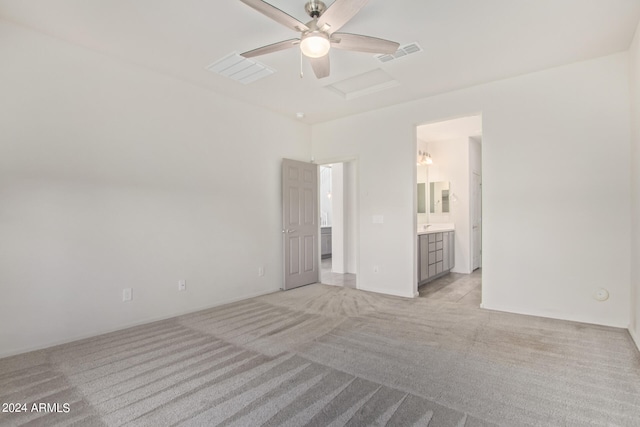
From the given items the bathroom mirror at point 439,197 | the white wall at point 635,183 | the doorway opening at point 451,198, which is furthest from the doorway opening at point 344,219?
the white wall at point 635,183

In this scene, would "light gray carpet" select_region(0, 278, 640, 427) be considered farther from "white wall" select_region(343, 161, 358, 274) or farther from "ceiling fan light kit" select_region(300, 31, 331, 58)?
"white wall" select_region(343, 161, 358, 274)

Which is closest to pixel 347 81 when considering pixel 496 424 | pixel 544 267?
Answer: pixel 544 267

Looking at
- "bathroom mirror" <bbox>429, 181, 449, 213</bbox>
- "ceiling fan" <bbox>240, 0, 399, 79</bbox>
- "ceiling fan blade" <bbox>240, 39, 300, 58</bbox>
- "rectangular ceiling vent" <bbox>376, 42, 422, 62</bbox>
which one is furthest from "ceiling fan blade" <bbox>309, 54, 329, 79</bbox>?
"bathroom mirror" <bbox>429, 181, 449, 213</bbox>

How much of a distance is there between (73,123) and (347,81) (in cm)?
302

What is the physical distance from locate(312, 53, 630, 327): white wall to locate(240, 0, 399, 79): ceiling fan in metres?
2.12

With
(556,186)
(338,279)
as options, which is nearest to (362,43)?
(556,186)

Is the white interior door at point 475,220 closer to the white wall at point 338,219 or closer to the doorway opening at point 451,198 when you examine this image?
the doorway opening at point 451,198

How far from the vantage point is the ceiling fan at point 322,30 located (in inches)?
80.7

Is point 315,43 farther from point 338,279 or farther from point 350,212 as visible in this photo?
point 350,212

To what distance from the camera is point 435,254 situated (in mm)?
5535

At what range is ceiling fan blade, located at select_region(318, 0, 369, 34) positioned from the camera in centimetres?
200

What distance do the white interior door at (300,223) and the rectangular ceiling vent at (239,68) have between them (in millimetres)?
1614

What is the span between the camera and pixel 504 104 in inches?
151

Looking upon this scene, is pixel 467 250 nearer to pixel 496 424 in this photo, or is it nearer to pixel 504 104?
pixel 504 104
